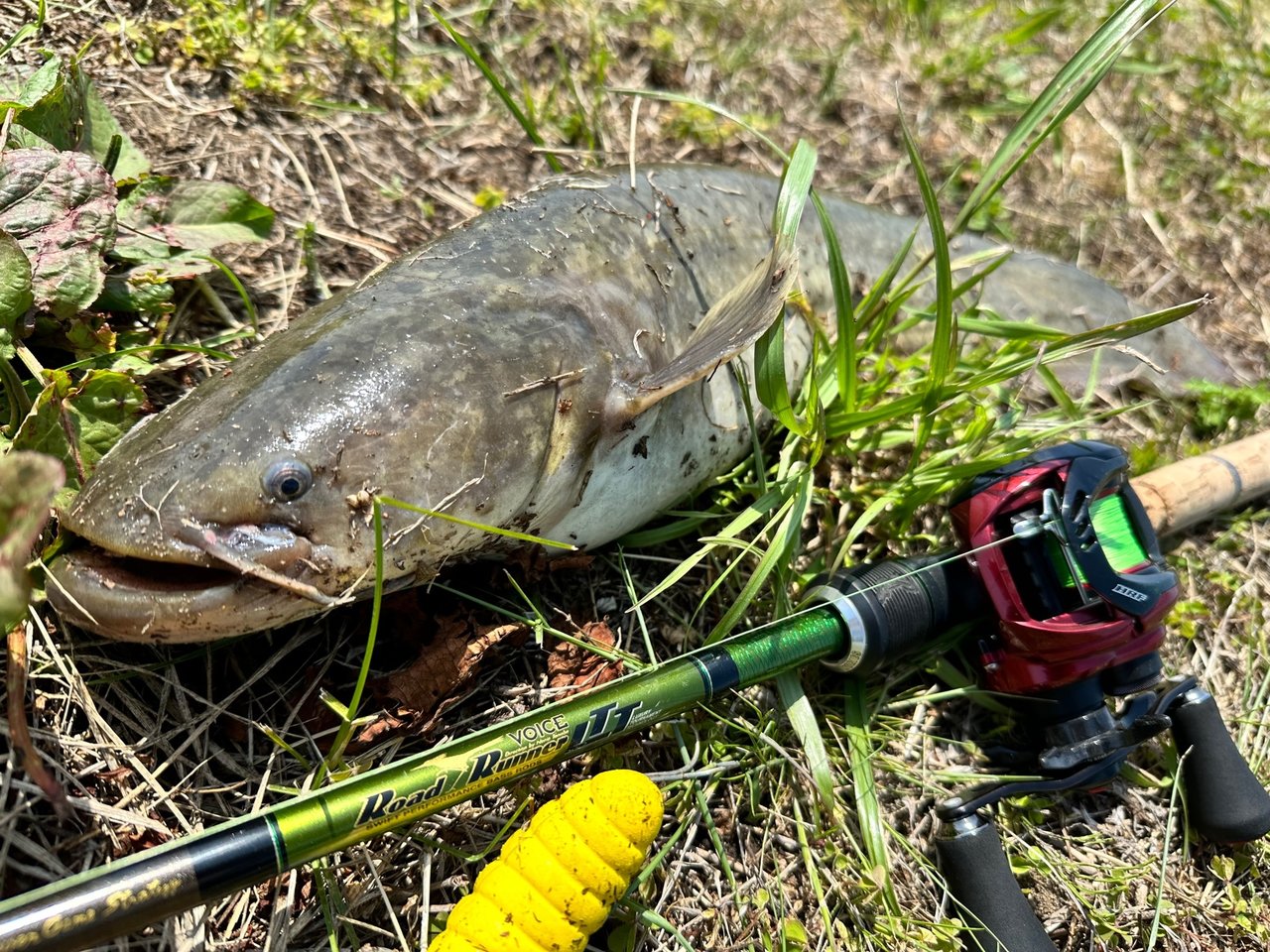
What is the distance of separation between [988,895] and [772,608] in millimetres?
812

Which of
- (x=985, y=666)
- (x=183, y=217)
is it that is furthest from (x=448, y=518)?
(x=985, y=666)

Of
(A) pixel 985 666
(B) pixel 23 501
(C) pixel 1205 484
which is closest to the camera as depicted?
(B) pixel 23 501

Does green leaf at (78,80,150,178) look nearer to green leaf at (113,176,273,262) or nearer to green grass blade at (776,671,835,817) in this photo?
green leaf at (113,176,273,262)

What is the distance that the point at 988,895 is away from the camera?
209 centimetres

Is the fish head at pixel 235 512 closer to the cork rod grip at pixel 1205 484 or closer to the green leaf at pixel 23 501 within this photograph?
the green leaf at pixel 23 501

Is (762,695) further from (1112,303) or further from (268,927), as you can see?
(1112,303)

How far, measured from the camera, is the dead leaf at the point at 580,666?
223 cm

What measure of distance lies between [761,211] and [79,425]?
189 cm

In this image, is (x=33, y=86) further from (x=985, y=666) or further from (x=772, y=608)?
(x=985, y=666)

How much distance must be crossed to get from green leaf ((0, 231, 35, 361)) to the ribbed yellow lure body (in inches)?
56.9

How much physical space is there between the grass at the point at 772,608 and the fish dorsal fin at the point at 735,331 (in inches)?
8.6

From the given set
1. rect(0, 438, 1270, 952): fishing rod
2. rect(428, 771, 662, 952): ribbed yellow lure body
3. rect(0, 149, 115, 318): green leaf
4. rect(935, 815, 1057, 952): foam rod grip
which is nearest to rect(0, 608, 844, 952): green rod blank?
rect(0, 438, 1270, 952): fishing rod

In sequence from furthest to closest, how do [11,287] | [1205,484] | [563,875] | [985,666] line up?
[1205,484] → [985,666] → [11,287] → [563,875]

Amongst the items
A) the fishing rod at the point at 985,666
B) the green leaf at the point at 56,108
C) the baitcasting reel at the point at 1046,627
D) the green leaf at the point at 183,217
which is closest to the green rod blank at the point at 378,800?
the fishing rod at the point at 985,666
